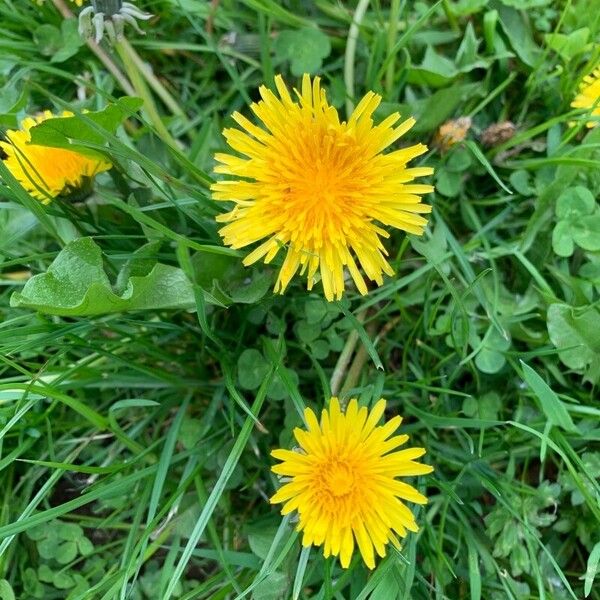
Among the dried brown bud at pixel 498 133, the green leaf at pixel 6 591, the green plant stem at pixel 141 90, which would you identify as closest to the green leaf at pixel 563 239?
the dried brown bud at pixel 498 133

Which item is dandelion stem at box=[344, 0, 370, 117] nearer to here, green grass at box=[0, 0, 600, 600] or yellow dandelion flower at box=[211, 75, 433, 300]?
green grass at box=[0, 0, 600, 600]

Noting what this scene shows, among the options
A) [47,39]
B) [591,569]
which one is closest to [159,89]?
[47,39]

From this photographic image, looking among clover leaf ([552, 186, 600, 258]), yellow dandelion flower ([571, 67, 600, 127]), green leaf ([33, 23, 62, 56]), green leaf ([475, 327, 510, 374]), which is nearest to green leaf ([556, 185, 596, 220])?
clover leaf ([552, 186, 600, 258])

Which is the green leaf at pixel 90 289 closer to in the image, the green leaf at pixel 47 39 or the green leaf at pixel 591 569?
the green leaf at pixel 47 39

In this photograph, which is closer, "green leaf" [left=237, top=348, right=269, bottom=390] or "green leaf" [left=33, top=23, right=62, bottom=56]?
"green leaf" [left=237, top=348, right=269, bottom=390]

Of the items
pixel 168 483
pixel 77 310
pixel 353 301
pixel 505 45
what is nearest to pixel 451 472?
pixel 353 301

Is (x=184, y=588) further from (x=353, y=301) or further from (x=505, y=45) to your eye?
(x=505, y=45)

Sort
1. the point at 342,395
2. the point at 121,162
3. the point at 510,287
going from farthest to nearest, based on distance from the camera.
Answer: the point at 510,287 → the point at 342,395 → the point at 121,162

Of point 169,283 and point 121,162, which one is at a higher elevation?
point 121,162
